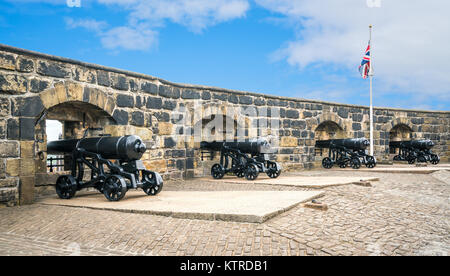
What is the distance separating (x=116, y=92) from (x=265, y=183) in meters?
3.84

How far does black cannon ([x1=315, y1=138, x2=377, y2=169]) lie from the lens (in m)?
12.3

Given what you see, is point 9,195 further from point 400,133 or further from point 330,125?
point 400,133

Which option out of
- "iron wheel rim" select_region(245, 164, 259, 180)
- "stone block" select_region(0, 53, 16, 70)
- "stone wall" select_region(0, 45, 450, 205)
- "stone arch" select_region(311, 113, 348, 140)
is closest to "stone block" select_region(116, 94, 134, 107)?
"stone wall" select_region(0, 45, 450, 205)

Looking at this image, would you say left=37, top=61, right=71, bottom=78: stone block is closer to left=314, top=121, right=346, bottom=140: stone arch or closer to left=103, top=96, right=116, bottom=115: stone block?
left=103, top=96, right=116, bottom=115: stone block

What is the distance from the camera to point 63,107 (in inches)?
310

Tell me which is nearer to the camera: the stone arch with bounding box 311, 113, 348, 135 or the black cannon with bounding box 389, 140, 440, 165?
the stone arch with bounding box 311, 113, 348, 135

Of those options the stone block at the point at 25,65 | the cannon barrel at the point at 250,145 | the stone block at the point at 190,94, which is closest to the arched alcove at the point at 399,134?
the cannon barrel at the point at 250,145

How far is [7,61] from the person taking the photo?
586cm

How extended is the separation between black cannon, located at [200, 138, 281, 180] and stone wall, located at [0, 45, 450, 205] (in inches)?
33.3

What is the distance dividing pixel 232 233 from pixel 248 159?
5.59 metres

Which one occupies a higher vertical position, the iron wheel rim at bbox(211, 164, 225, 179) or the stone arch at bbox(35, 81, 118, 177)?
the stone arch at bbox(35, 81, 118, 177)

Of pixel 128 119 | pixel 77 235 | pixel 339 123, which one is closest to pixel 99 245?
pixel 77 235

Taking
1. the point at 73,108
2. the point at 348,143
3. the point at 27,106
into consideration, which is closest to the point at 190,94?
the point at 73,108

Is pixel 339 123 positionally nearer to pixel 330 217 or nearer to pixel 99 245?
pixel 330 217
